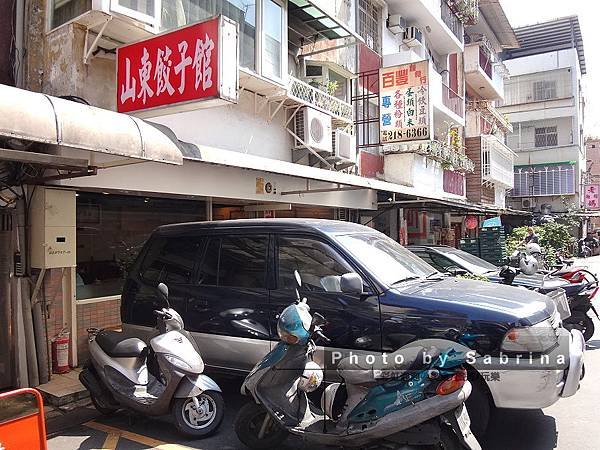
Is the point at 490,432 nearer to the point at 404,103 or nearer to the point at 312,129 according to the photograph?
the point at 312,129

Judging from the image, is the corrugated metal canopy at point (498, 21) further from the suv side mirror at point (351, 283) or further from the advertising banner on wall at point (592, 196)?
the suv side mirror at point (351, 283)

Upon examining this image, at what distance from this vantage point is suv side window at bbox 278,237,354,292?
466 centimetres

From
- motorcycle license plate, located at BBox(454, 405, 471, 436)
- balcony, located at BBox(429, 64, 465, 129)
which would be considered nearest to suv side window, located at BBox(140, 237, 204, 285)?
motorcycle license plate, located at BBox(454, 405, 471, 436)

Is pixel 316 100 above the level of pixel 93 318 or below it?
above

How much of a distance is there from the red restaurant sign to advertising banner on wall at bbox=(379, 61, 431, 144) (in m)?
7.65

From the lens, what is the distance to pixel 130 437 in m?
4.50

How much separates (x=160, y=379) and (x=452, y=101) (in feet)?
60.0

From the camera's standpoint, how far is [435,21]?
711 inches

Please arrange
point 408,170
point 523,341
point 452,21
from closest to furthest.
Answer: point 523,341, point 408,170, point 452,21

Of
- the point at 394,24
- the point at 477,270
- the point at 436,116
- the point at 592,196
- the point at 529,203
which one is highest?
the point at 394,24

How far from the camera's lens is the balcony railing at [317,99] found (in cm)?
1023

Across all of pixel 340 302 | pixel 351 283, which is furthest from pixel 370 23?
pixel 351 283

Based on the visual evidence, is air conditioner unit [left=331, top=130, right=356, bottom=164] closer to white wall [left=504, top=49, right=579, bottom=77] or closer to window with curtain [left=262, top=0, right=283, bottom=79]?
window with curtain [left=262, top=0, right=283, bottom=79]

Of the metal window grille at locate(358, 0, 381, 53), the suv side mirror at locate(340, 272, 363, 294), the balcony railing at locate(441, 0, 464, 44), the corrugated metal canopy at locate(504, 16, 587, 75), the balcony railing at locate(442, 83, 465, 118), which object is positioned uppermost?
the corrugated metal canopy at locate(504, 16, 587, 75)
